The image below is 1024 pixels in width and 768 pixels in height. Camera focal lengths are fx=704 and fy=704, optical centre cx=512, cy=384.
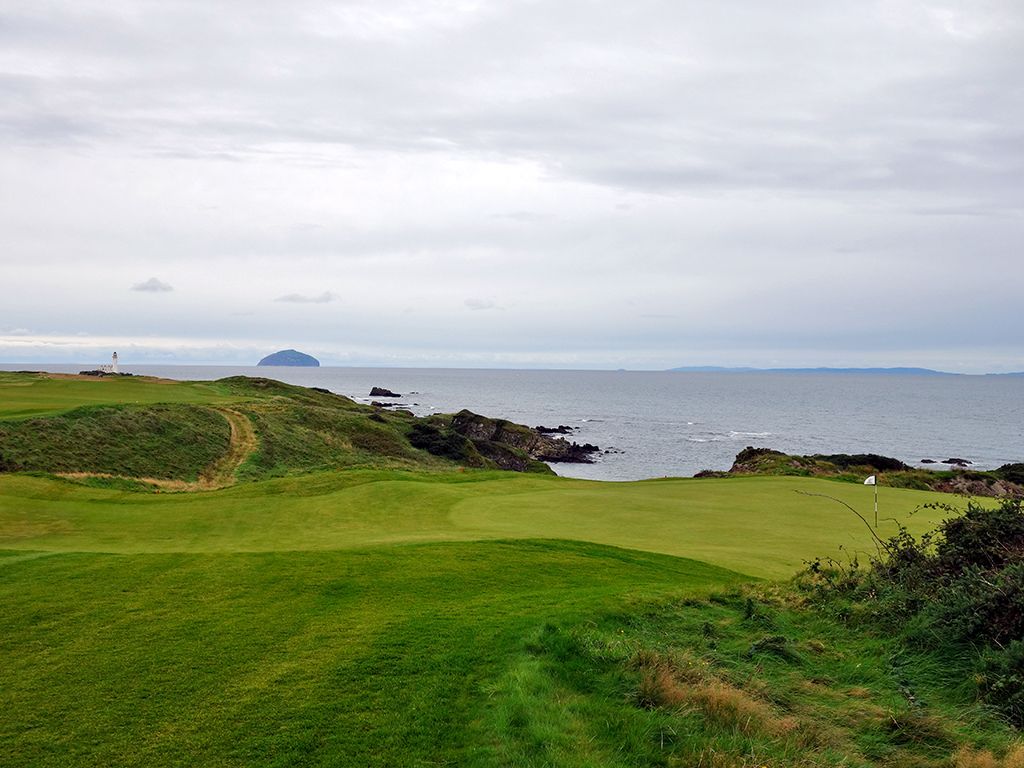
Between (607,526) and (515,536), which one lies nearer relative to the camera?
(515,536)

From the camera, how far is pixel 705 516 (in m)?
18.7

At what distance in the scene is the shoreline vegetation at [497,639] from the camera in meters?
5.80

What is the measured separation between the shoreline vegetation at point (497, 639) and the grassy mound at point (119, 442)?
12.0m

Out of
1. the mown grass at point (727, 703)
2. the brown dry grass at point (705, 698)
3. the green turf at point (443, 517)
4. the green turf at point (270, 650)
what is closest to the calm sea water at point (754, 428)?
the green turf at point (443, 517)

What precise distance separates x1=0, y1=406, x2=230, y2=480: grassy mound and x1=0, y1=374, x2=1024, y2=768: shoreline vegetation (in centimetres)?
1199

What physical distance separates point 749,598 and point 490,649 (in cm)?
438

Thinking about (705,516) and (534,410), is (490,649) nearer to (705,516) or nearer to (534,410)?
(705,516)

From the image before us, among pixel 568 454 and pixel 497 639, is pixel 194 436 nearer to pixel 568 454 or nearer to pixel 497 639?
pixel 497 639

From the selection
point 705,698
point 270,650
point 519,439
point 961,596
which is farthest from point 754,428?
point 270,650

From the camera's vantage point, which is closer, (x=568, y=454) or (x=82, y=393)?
(x=82, y=393)

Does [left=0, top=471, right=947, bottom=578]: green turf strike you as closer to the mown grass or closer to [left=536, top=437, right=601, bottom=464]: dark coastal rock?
the mown grass

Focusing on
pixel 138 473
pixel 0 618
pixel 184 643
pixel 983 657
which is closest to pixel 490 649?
pixel 184 643

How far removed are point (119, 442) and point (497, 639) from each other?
3140 cm

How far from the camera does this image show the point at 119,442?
109ft
